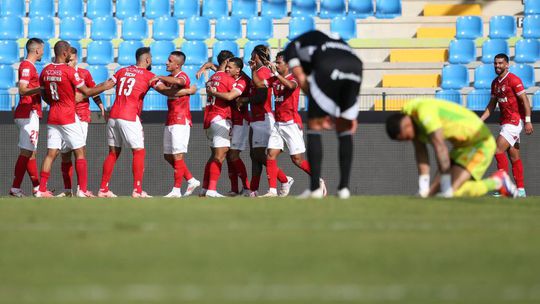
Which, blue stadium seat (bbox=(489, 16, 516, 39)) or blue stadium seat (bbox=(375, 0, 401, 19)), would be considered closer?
blue stadium seat (bbox=(489, 16, 516, 39))

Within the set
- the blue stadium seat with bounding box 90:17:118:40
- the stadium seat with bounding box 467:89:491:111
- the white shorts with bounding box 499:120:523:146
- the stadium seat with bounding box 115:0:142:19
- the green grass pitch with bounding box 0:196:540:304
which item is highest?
the stadium seat with bounding box 115:0:142:19

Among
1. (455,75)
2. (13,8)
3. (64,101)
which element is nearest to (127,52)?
(13,8)

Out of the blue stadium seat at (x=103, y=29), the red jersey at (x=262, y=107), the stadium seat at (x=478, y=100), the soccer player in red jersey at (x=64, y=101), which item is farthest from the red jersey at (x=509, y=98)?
the blue stadium seat at (x=103, y=29)

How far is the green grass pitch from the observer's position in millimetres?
5043

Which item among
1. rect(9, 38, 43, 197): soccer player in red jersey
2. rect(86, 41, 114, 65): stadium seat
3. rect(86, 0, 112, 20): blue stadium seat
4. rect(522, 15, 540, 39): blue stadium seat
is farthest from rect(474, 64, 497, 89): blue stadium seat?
rect(9, 38, 43, 197): soccer player in red jersey

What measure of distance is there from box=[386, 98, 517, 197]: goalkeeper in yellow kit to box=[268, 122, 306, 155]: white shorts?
4272mm

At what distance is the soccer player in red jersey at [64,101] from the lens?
564 inches

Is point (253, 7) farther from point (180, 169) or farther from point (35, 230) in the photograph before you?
point (35, 230)

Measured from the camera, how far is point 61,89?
14367 millimetres

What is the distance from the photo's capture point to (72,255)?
6.25m

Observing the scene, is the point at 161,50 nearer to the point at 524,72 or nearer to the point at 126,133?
the point at 524,72

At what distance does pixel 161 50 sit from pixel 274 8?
10.2 feet

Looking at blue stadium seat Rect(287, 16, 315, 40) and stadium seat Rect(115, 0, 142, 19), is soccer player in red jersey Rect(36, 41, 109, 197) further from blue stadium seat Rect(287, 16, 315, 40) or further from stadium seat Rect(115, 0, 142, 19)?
stadium seat Rect(115, 0, 142, 19)

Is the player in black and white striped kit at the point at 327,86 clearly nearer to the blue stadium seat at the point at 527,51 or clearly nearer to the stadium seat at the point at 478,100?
the stadium seat at the point at 478,100
